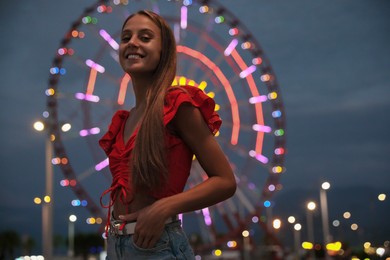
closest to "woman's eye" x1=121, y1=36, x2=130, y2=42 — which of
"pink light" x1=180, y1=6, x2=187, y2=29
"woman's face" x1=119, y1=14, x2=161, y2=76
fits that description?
"woman's face" x1=119, y1=14, x2=161, y2=76

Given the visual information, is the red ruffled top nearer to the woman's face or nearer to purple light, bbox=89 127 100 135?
the woman's face

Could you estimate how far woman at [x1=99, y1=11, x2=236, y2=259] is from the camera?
1952 millimetres

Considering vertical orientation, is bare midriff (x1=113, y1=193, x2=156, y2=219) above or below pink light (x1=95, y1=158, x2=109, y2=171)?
below

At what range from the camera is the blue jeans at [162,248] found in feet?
6.41

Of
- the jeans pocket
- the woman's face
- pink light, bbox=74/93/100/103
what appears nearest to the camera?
the jeans pocket

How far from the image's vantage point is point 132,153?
6.59 feet

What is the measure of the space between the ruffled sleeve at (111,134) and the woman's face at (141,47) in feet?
0.59

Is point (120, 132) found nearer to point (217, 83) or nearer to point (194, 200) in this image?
point (194, 200)

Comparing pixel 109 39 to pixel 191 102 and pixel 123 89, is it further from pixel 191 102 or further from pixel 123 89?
pixel 191 102

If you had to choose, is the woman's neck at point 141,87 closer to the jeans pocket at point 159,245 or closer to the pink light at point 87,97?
the jeans pocket at point 159,245

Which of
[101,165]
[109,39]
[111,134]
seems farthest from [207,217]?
[111,134]

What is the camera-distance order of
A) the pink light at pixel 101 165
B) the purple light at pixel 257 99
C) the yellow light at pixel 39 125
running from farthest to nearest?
the purple light at pixel 257 99 → the pink light at pixel 101 165 → the yellow light at pixel 39 125

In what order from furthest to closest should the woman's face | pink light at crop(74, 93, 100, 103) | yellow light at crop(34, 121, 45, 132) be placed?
1. pink light at crop(74, 93, 100, 103)
2. yellow light at crop(34, 121, 45, 132)
3. the woman's face

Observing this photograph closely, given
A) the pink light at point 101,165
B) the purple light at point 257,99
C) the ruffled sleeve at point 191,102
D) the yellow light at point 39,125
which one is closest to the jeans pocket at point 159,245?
the ruffled sleeve at point 191,102
